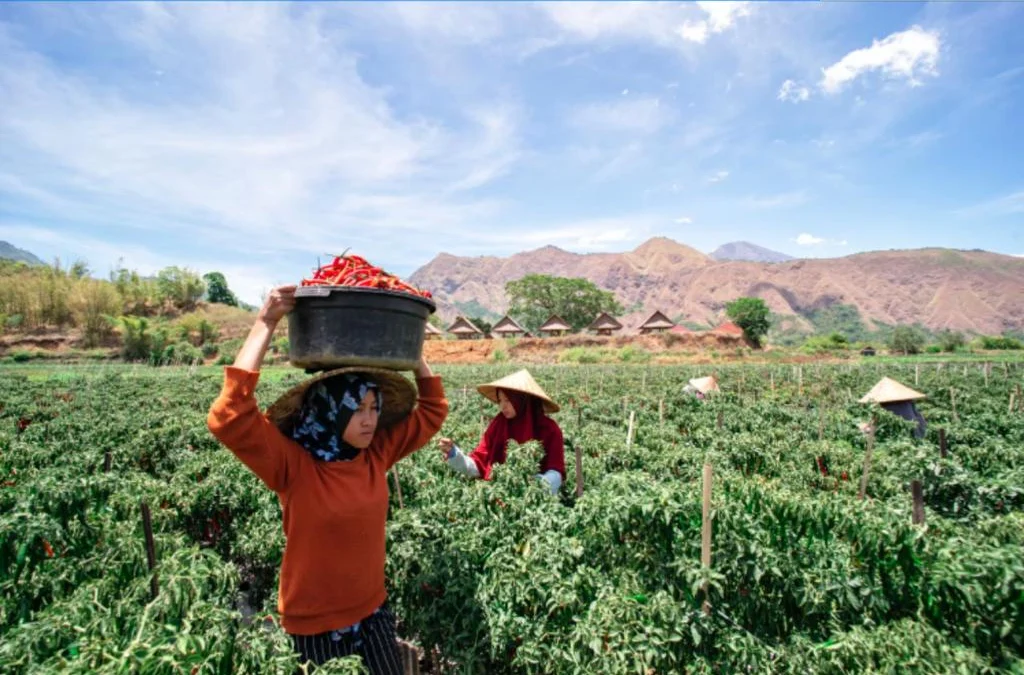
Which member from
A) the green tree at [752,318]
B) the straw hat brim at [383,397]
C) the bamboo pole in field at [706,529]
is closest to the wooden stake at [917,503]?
the bamboo pole in field at [706,529]

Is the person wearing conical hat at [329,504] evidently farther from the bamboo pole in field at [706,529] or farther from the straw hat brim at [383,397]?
the bamboo pole in field at [706,529]

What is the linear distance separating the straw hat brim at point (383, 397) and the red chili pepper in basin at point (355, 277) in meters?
0.38

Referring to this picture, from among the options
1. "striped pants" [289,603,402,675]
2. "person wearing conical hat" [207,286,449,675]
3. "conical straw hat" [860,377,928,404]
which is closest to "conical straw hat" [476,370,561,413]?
"person wearing conical hat" [207,286,449,675]

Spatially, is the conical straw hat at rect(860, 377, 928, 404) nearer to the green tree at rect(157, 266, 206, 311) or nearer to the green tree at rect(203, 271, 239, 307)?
the green tree at rect(157, 266, 206, 311)

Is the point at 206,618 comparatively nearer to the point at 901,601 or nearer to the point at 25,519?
the point at 25,519

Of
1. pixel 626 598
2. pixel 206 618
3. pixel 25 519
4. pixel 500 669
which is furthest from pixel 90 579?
pixel 626 598

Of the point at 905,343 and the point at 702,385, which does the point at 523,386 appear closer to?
the point at 702,385

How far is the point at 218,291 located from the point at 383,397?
342ft

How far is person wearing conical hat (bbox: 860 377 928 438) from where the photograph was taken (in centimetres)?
833

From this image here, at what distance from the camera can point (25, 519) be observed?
9.70ft

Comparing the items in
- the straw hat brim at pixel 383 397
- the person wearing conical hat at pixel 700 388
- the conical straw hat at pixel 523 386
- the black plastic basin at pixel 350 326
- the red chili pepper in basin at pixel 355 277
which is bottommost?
the person wearing conical hat at pixel 700 388

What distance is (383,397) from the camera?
2787 mm

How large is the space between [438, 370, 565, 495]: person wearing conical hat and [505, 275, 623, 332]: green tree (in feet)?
240

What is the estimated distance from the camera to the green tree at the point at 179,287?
68062mm
